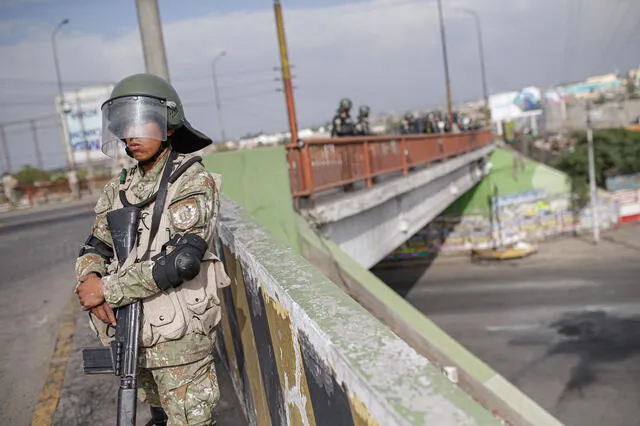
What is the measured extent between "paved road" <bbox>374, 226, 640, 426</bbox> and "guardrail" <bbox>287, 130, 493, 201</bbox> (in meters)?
6.42

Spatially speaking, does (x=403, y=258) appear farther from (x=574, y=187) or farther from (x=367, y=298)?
(x=367, y=298)

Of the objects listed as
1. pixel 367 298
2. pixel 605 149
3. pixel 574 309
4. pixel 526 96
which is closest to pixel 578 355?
pixel 574 309

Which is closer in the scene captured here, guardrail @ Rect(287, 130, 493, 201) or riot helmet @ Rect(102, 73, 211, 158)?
riot helmet @ Rect(102, 73, 211, 158)

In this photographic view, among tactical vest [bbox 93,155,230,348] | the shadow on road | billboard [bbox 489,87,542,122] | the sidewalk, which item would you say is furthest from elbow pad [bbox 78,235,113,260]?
billboard [bbox 489,87,542,122]

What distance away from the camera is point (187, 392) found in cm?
225

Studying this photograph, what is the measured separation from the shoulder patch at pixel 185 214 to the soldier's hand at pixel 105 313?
17.2 inches

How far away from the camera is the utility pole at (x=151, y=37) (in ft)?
19.6

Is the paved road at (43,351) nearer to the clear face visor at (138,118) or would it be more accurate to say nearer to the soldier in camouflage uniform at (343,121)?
the clear face visor at (138,118)

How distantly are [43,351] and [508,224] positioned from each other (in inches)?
1220

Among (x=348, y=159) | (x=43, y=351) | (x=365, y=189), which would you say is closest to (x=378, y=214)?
(x=365, y=189)

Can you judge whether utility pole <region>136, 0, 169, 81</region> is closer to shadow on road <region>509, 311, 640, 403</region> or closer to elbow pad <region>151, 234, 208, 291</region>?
elbow pad <region>151, 234, 208, 291</region>

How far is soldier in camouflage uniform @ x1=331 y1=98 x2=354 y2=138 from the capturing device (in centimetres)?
1266

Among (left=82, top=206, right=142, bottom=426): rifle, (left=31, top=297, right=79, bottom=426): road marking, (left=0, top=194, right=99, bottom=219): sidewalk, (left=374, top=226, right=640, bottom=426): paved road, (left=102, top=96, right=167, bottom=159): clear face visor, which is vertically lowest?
(left=374, top=226, right=640, bottom=426): paved road

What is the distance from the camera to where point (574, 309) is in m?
20.0
